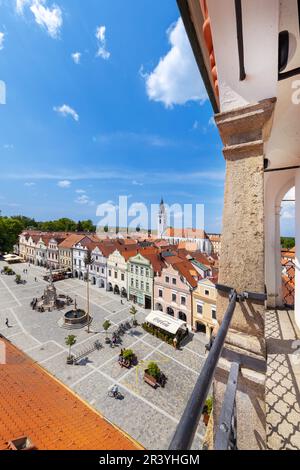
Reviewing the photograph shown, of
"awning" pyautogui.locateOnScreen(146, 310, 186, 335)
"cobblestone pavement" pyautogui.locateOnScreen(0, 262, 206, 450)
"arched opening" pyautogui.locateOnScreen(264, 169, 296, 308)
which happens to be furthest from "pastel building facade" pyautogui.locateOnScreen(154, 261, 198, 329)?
"arched opening" pyautogui.locateOnScreen(264, 169, 296, 308)

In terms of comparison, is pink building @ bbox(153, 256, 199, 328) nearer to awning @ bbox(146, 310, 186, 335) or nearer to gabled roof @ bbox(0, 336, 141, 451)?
awning @ bbox(146, 310, 186, 335)

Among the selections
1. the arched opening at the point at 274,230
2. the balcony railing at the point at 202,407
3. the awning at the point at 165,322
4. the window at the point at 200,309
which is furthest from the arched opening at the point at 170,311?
the balcony railing at the point at 202,407

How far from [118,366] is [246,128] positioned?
52.2 ft

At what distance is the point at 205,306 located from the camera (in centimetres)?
1780

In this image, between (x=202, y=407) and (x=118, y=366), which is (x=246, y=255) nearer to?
(x=202, y=407)

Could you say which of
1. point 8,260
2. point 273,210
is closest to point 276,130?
point 273,210

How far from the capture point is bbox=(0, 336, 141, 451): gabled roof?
5.89 meters

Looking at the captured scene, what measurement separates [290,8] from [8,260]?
5538 centimetres

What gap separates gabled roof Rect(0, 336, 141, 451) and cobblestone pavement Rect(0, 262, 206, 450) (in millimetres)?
3655

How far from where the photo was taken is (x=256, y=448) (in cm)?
177

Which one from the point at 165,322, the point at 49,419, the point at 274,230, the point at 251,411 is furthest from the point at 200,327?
the point at 251,411

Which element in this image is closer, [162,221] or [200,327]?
[200,327]

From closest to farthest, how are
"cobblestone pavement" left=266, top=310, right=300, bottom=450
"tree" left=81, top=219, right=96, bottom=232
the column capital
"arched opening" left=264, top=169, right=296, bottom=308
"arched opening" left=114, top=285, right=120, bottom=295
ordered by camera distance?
1. the column capital
2. "cobblestone pavement" left=266, top=310, right=300, bottom=450
3. "arched opening" left=264, top=169, right=296, bottom=308
4. "arched opening" left=114, top=285, right=120, bottom=295
5. "tree" left=81, top=219, right=96, bottom=232

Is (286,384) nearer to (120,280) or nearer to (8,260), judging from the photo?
(120,280)
